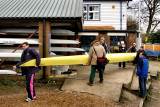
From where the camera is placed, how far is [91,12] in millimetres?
13867

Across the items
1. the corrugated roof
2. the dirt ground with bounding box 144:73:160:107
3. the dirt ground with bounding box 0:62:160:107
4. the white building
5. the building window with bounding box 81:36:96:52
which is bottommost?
the dirt ground with bounding box 144:73:160:107

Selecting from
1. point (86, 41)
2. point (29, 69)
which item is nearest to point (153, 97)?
point (29, 69)

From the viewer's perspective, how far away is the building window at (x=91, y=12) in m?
13.8

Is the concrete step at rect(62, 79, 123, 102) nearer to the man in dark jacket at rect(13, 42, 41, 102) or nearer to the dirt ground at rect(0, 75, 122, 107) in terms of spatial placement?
the dirt ground at rect(0, 75, 122, 107)

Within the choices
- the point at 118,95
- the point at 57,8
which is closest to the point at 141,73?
the point at 118,95

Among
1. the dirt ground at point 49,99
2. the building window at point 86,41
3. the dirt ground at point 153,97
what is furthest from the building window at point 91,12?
the dirt ground at point 49,99

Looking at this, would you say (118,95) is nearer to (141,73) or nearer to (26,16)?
(141,73)

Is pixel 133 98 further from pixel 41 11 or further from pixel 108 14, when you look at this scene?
pixel 108 14

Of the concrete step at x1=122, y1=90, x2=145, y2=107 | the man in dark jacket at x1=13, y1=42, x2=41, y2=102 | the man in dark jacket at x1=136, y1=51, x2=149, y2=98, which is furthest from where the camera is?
the man in dark jacket at x1=136, y1=51, x2=149, y2=98

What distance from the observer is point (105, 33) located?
1209cm

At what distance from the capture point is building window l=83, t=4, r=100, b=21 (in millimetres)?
13820

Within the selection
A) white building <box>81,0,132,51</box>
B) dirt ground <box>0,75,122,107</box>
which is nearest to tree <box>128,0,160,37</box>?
white building <box>81,0,132,51</box>

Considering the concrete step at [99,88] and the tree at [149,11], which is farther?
the tree at [149,11]

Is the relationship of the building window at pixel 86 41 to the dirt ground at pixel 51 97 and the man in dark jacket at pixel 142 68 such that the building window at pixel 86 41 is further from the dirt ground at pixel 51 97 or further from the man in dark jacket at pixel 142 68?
the man in dark jacket at pixel 142 68
